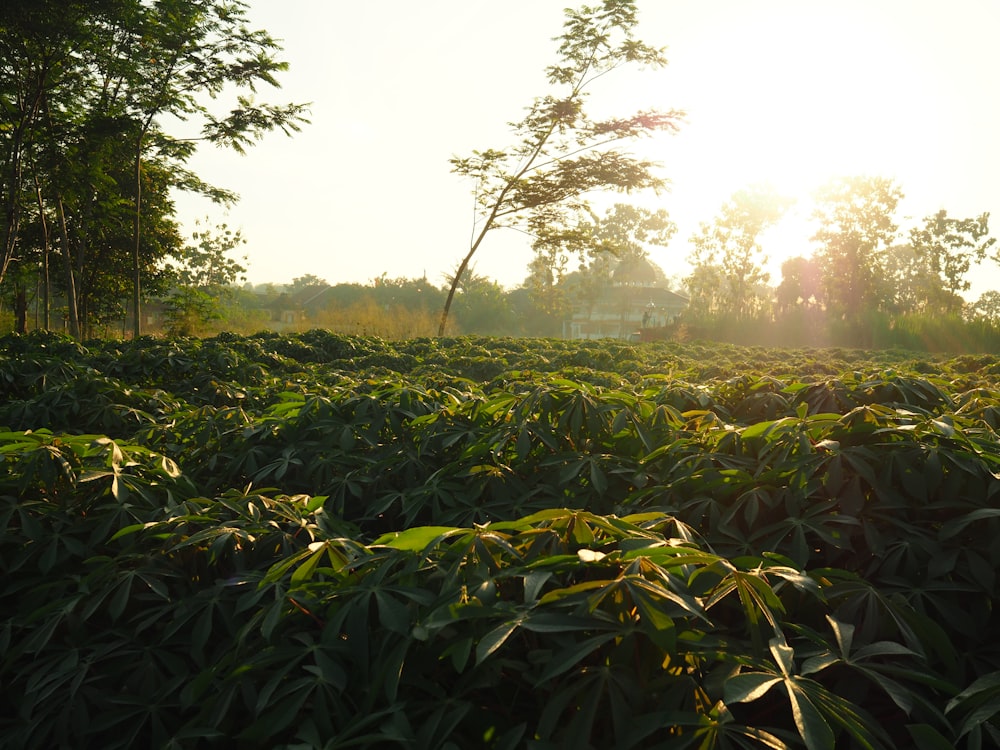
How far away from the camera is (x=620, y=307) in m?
53.3

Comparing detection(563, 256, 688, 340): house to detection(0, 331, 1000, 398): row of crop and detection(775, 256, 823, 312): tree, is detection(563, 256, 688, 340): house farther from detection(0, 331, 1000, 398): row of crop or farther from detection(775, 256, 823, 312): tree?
detection(0, 331, 1000, 398): row of crop

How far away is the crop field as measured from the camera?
33.6 inches

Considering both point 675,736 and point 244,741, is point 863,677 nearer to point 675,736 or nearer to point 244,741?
point 675,736

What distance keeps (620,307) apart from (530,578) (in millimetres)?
53666

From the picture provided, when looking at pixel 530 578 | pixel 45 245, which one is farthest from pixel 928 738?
pixel 45 245

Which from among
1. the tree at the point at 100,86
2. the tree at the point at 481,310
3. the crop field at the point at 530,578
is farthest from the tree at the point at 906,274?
the crop field at the point at 530,578

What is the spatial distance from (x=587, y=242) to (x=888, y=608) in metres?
17.9

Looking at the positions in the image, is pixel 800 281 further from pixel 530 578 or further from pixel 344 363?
pixel 530 578

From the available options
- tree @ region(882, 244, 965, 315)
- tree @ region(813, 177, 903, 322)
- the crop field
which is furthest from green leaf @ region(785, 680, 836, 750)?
tree @ region(882, 244, 965, 315)

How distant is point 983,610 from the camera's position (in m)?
1.15

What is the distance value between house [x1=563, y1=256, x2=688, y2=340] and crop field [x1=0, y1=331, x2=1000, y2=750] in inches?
1766

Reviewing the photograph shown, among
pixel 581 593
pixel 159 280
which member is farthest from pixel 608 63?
pixel 581 593

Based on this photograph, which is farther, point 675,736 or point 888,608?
point 888,608

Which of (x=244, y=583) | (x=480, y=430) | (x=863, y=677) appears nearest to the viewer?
(x=863, y=677)
